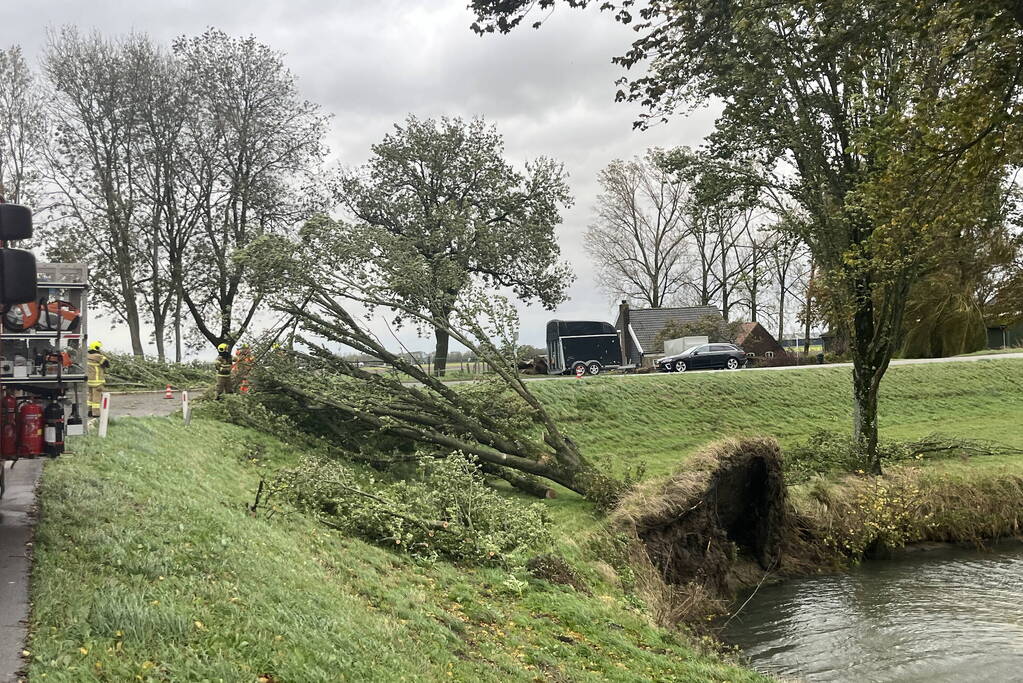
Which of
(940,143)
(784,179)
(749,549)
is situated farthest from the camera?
(784,179)

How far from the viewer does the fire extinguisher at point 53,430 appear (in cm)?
793

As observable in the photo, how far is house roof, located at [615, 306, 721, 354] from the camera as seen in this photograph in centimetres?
4965

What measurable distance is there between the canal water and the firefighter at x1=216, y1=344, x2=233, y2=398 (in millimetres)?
11978

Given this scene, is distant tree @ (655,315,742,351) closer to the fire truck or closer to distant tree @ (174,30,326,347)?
distant tree @ (174,30,326,347)

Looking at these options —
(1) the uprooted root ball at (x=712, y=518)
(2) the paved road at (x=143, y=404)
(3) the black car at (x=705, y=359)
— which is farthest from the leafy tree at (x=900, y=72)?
(3) the black car at (x=705, y=359)

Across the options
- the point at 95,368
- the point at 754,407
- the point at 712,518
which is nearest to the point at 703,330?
the point at 754,407

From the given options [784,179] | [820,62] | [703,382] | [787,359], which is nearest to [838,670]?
[820,62]

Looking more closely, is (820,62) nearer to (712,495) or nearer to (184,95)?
(712,495)

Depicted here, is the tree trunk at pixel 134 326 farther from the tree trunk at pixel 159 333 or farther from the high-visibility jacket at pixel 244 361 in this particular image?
the high-visibility jacket at pixel 244 361

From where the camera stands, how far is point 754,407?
26.4 m

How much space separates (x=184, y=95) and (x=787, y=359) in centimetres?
3248

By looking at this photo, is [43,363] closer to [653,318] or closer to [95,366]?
[95,366]

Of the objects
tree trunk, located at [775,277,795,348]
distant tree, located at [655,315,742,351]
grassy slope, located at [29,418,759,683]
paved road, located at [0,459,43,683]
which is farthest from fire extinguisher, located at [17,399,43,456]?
tree trunk, located at [775,277,795,348]

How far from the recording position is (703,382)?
27.3m
